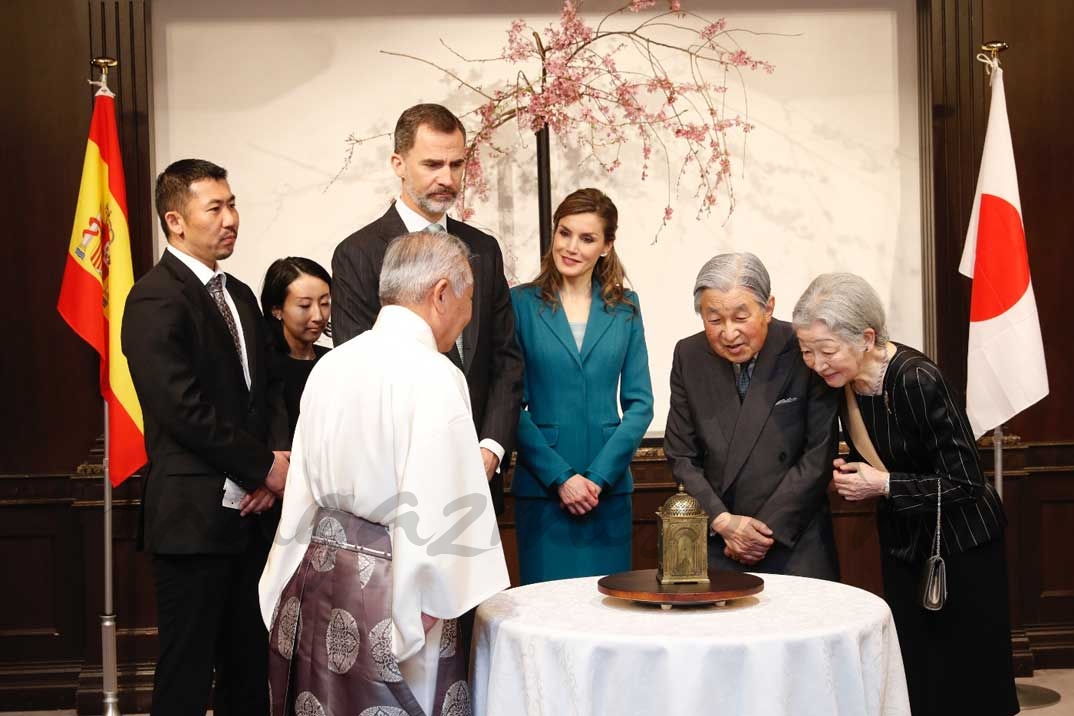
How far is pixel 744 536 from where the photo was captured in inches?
124

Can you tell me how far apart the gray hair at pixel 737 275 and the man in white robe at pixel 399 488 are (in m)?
0.88

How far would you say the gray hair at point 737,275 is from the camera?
3.23 metres

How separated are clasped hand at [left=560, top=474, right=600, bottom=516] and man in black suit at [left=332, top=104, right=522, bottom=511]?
19cm

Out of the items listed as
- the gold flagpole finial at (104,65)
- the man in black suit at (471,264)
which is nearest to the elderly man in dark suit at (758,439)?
the man in black suit at (471,264)

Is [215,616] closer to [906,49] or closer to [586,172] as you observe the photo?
[586,172]

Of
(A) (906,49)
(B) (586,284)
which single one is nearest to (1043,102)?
(A) (906,49)

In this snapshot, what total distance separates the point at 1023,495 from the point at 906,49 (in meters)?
1.83

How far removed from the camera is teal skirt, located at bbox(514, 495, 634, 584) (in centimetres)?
348

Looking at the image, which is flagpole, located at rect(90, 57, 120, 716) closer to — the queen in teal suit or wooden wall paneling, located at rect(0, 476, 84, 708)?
wooden wall paneling, located at rect(0, 476, 84, 708)

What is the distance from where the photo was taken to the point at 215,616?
3.26m

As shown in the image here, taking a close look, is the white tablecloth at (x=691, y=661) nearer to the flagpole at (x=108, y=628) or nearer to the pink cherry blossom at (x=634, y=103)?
the flagpole at (x=108, y=628)

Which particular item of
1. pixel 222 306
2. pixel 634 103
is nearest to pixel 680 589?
pixel 222 306

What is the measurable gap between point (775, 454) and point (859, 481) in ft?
0.76

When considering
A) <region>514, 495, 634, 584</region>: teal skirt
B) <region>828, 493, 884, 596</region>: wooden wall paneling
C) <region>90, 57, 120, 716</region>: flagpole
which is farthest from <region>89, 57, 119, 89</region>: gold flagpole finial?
<region>828, 493, 884, 596</region>: wooden wall paneling
